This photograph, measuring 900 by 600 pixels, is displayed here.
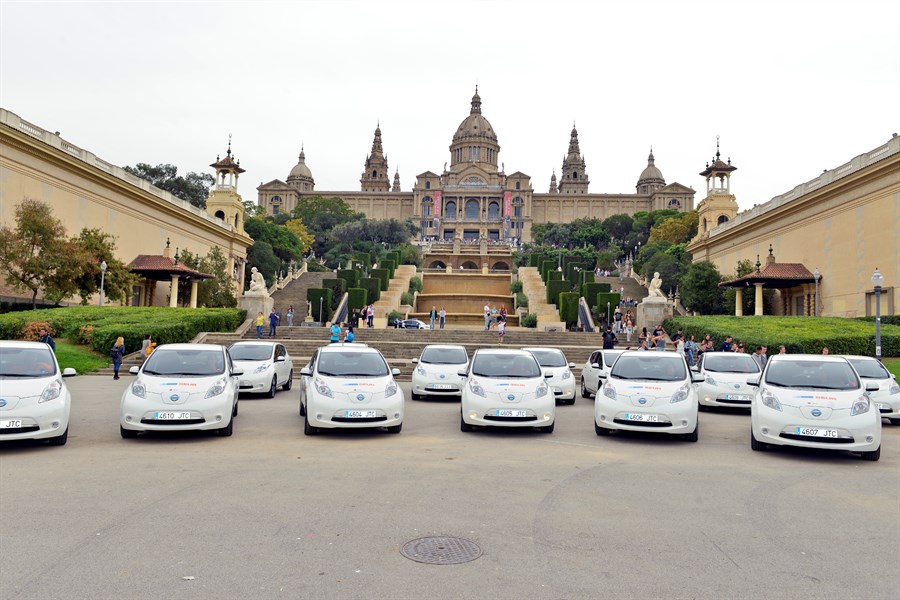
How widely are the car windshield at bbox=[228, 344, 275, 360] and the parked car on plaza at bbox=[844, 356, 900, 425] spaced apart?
45.5 feet

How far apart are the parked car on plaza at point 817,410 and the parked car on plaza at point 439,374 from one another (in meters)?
7.52

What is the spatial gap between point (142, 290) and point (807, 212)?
4415cm

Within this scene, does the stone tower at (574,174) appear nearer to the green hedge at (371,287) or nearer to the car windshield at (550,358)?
the green hedge at (371,287)

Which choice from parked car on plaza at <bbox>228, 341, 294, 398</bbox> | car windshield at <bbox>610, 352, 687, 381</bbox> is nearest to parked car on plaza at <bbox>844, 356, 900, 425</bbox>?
car windshield at <bbox>610, 352, 687, 381</bbox>

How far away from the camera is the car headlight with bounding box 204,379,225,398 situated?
34.9 feet

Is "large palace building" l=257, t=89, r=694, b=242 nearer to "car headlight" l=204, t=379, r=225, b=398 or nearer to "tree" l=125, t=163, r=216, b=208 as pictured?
"tree" l=125, t=163, r=216, b=208

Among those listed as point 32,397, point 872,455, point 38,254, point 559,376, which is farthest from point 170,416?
point 38,254

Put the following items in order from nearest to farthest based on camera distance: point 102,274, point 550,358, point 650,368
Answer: point 650,368, point 550,358, point 102,274

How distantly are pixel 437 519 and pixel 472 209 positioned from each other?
13682 centimetres

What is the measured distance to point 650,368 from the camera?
1194 centimetres

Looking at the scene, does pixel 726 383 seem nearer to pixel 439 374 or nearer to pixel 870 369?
pixel 870 369

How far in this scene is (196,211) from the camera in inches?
2140

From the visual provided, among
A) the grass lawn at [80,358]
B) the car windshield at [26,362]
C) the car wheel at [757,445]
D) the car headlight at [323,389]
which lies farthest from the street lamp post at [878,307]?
the grass lawn at [80,358]

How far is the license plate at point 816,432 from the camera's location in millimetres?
9623
